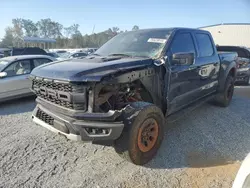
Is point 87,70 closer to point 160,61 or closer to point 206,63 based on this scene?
point 160,61

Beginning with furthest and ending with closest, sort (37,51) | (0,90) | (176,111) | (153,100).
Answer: (37,51), (0,90), (176,111), (153,100)

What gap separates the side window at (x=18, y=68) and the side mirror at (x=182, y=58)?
203 inches

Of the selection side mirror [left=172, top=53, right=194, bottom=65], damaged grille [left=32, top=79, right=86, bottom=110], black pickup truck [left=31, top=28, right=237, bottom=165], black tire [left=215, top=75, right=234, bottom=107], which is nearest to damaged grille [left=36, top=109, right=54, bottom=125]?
black pickup truck [left=31, top=28, right=237, bottom=165]

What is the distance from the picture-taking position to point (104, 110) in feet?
10.8

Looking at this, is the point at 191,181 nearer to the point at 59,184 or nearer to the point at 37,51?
the point at 59,184

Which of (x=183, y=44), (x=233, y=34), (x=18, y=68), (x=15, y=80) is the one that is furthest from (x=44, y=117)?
(x=233, y=34)

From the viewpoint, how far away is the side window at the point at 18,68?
23.2 feet

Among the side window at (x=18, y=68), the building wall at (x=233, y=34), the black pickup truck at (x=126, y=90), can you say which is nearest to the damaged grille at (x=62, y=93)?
the black pickup truck at (x=126, y=90)

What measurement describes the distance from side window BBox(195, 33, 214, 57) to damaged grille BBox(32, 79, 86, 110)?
3.03 metres

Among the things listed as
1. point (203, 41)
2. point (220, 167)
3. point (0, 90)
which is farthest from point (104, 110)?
point (0, 90)

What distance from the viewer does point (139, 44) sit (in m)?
4.34

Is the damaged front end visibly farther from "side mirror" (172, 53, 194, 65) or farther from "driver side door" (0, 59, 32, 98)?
"driver side door" (0, 59, 32, 98)

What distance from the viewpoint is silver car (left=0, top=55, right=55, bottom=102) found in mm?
6863

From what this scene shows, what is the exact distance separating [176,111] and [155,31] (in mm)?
1558
